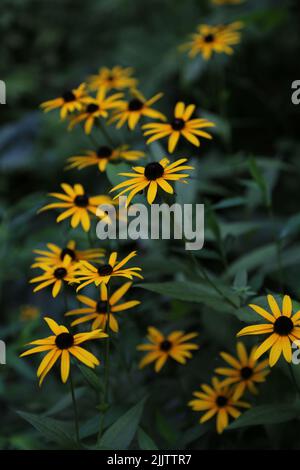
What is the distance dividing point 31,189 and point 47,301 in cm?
93

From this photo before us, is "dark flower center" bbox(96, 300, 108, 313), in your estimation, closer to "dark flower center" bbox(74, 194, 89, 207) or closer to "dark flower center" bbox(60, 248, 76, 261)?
"dark flower center" bbox(60, 248, 76, 261)

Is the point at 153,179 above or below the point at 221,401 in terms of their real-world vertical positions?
above

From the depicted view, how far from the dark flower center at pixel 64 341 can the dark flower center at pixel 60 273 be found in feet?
0.60

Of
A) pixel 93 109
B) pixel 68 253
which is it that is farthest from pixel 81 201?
pixel 93 109

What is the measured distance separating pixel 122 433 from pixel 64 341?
231 mm

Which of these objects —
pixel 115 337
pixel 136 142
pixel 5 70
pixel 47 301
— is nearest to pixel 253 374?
pixel 115 337

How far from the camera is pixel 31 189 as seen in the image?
11.6ft

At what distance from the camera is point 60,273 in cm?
133

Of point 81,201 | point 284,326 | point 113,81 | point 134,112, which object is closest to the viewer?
point 284,326

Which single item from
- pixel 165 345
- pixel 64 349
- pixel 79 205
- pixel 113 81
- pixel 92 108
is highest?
pixel 113 81

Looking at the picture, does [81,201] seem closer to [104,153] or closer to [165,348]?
[104,153]

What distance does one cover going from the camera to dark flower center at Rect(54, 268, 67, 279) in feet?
4.35
